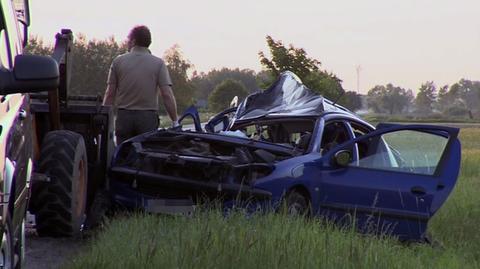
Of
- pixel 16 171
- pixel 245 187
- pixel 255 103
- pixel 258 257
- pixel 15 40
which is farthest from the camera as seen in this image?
pixel 255 103

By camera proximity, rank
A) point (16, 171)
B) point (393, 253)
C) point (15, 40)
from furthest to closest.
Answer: point (393, 253) < point (15, 40) < point (16, 171)

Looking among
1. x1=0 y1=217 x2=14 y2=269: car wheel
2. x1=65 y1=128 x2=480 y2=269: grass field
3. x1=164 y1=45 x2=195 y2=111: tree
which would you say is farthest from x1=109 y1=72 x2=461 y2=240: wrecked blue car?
x1=164 y1=45 x2=195 y2=111: tree

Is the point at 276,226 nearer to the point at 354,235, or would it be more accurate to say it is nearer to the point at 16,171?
the point at 354,235

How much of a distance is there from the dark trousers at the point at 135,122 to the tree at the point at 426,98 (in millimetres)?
166232

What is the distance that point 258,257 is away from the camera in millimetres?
5242

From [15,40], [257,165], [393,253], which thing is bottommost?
[393,253]

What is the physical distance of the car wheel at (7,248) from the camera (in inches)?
149

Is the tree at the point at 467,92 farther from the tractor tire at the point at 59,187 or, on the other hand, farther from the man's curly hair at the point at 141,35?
the tractor tire at the point at 59,187

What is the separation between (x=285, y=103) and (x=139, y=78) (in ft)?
5.97

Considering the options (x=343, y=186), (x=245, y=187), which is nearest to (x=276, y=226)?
(x=245, y=187)

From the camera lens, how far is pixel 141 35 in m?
8.98

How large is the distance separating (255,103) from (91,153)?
2.54 m

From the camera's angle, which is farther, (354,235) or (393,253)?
(354,235)

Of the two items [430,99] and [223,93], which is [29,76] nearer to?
[223,93]
